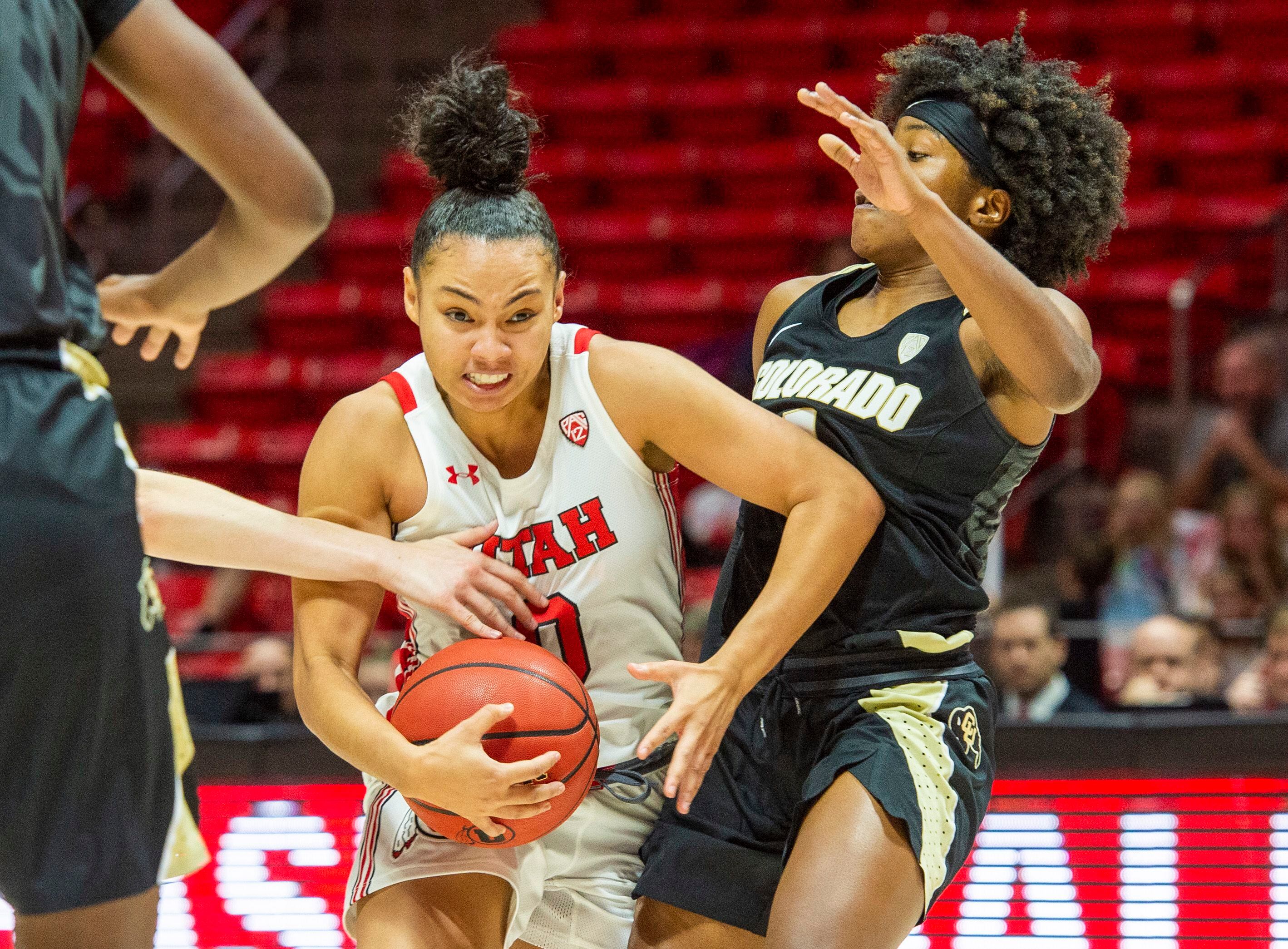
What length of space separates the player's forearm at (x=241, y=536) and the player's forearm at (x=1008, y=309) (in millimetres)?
1043

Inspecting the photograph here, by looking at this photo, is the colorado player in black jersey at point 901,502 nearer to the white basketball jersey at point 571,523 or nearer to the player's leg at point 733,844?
the player's leg at point 733,844

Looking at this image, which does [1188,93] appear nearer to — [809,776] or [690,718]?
[809,776]

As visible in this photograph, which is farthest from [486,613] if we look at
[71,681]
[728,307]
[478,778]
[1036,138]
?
[728,307]

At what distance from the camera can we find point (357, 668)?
97.1 inches

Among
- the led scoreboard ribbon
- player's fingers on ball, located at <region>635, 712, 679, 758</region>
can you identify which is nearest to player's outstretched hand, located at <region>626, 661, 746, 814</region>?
player's fingers on ball, located at <region>635, 712, 679, 758</region>

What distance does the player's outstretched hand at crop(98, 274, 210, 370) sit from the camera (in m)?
2.25

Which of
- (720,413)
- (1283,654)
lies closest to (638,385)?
(720,413)

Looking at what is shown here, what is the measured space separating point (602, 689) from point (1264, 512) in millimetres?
4319

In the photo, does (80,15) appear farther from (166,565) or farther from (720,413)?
(166,565)

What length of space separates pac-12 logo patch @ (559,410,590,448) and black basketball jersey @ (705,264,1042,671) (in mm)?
381

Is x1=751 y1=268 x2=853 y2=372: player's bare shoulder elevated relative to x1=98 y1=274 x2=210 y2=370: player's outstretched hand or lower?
elevated

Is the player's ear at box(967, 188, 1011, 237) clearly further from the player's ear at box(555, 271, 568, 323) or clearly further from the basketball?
the basketball

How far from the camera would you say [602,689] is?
2.65 m

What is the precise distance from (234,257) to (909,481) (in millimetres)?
1254
